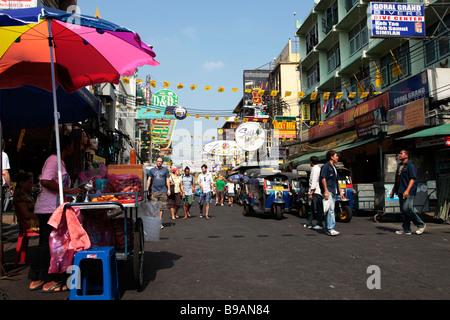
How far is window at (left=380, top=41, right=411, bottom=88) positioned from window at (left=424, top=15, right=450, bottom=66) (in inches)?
36.6

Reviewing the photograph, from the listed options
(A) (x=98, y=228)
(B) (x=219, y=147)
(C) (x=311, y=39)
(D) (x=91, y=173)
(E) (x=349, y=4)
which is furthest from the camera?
(C) (x=311, y=39)

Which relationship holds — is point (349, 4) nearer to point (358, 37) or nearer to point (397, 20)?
point (358, 37)

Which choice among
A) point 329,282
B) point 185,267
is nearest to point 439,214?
point 329,282

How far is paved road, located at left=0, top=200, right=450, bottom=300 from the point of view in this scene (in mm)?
3959

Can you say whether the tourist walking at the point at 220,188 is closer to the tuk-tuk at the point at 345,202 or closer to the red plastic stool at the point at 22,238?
the tuk-tuk at the point at 345,202

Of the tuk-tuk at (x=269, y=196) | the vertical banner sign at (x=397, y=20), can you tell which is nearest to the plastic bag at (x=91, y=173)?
the tuk-tuk at (x=269, y=196)

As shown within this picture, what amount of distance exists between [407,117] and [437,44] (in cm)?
341

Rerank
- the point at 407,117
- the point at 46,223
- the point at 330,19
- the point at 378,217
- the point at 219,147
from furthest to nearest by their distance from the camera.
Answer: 1. the point at 219,147
2. the point at 330,19
3. the point at 407,117
4. the point at 378,217
5. the point at 46,223

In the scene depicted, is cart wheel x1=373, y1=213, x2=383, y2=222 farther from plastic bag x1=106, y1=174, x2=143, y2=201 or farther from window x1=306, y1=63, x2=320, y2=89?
window x1=306, y1=63, x2=320, y2=89

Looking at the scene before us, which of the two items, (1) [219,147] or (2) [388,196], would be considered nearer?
(2) [388,196]

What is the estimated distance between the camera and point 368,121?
1898 centimetres

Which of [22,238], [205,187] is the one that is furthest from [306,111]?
[22,238]

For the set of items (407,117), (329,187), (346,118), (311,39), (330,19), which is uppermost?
(311,39)

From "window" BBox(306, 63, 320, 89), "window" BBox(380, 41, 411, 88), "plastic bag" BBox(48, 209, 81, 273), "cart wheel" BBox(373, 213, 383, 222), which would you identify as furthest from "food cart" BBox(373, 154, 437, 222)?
"window" BBox(306, 63, 320, 89)
